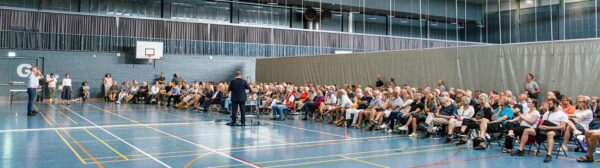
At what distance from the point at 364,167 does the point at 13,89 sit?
63.8 feet

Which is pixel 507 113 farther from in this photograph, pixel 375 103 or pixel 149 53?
pixel 149 53

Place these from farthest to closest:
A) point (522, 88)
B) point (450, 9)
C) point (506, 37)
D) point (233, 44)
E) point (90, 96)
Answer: point (450, 9) < point (506, 37) < point (233, 44) < point (90, 96) < point (522, 88)

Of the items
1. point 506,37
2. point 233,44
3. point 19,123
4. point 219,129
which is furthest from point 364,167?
point 506,37

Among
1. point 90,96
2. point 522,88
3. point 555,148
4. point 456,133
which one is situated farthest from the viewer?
point 90,96

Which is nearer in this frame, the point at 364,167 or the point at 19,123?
the point at 364,167

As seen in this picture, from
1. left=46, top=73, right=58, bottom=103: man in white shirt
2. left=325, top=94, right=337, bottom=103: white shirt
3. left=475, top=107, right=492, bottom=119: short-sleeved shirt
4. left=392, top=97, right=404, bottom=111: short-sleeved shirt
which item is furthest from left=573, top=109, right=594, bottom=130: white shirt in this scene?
left=46, top=73, right=58, bottom=103: man in white shirt

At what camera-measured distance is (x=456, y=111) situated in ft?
32.3

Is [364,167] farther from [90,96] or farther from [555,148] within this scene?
[90,96]

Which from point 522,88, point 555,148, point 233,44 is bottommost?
point 555,148

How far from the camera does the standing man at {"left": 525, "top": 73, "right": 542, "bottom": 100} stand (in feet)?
35.9

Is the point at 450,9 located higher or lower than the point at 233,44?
higher

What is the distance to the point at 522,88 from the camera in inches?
458

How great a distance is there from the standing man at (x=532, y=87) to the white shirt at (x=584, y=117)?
2.87m

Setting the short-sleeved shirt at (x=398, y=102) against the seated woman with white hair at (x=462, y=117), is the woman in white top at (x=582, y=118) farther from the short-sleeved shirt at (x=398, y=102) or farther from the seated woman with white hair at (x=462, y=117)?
the short-sleeved shirt at (x=398, y=102)
